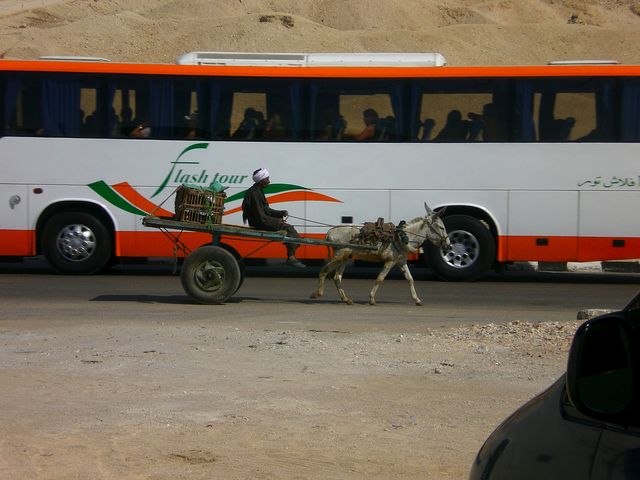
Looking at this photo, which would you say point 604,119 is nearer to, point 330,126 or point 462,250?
point 462,250

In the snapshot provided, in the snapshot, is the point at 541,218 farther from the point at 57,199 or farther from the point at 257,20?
the point at 257,20

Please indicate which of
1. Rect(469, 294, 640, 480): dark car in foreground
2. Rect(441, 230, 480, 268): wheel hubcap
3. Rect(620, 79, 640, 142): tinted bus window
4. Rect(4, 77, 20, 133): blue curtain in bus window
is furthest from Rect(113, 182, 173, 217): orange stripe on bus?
Rect(469, 294, 640, 480): dark car in foreground

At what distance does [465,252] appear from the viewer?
17.0 meters

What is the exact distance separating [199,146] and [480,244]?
4.69 m

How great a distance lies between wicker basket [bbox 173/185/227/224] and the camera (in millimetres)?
13297

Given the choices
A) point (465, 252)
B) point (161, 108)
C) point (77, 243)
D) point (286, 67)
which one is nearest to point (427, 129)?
point (465, 252)

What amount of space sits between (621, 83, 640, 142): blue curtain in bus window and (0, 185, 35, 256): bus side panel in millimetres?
9426

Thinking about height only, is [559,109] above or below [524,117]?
above

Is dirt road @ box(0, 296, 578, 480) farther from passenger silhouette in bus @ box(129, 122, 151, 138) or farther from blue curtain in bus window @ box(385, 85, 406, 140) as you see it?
blue curtain in bus window @ box(385, 85, 406, 140)

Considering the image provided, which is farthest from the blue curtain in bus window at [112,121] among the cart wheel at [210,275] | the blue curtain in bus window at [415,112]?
the blue curtain in bus window at [415,112]

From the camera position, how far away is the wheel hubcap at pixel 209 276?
13.4 m

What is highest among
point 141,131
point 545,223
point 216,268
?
point 141,131

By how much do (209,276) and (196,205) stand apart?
896 millimetres

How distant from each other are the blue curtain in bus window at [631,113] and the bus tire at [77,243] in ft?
27.1
